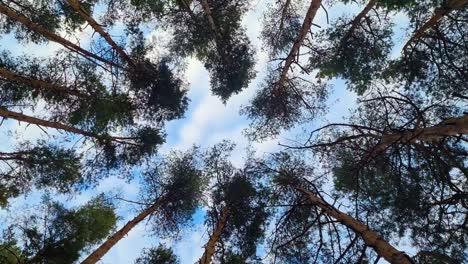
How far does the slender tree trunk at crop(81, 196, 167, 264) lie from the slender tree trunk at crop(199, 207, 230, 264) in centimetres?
198

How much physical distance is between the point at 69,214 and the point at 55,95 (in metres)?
3.38

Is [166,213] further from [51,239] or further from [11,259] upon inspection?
[11,259]

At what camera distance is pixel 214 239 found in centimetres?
1105

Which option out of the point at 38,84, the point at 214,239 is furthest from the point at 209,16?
Result: the point at 214,239

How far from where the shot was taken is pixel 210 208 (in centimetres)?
1296

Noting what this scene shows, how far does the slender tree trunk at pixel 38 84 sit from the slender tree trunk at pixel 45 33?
3.44 ft

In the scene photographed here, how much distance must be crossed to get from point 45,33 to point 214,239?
6.71 meters

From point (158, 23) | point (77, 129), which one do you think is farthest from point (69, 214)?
point (158, 23)

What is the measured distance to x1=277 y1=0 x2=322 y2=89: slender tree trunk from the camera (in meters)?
10.4

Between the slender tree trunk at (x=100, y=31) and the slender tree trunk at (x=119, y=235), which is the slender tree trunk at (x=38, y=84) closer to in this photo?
the slender tree trunk at (x=100, y=31)

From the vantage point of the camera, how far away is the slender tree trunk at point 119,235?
10.2m

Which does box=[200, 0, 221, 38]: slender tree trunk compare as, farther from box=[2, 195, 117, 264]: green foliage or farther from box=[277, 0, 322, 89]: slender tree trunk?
box=[2, 195, 117, 264]: green foliage

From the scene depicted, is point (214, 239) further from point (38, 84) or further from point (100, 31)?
point (100, 31)

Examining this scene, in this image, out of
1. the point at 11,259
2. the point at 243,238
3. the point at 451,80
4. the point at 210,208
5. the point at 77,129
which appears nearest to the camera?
the point at 451,80
